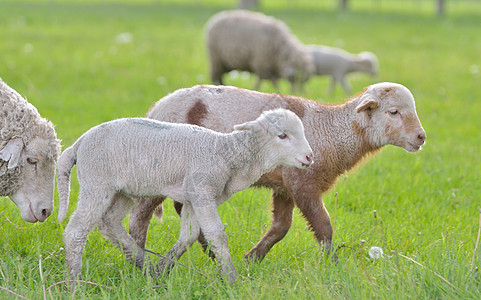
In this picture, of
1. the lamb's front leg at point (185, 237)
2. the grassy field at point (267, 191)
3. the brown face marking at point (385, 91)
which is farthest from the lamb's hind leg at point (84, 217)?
the brown face marking at point (385, 91)

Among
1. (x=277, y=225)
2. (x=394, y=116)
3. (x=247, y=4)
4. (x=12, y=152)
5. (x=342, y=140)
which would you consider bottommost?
(x=247, y=4)

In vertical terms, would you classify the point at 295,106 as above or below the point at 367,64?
above

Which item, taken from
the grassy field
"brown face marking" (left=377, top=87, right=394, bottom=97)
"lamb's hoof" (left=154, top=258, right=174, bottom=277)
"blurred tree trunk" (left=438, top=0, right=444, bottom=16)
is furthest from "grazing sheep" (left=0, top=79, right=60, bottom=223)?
"blurred tree trunk" (left=438, top=0, right=444, bottom=16)

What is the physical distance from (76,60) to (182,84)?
3.03 meters

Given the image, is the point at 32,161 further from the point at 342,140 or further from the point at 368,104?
the point at 368,104

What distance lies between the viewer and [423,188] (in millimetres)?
6758

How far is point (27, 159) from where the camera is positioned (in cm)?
465

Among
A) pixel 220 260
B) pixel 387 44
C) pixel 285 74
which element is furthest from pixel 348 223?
pixel 387 44

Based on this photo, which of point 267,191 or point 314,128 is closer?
point 314,128

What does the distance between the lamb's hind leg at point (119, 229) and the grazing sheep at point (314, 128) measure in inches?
22.5

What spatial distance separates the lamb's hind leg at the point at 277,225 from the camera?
5007 mm

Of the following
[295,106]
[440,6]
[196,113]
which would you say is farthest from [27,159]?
[440,6]

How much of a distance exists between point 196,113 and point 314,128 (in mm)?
835

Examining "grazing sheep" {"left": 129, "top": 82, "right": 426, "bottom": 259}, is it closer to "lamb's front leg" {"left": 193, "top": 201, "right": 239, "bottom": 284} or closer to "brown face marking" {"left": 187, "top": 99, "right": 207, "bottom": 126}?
"brown face marking" {"left": 187, "top": 99, "right": 207, "bottom": 126}
